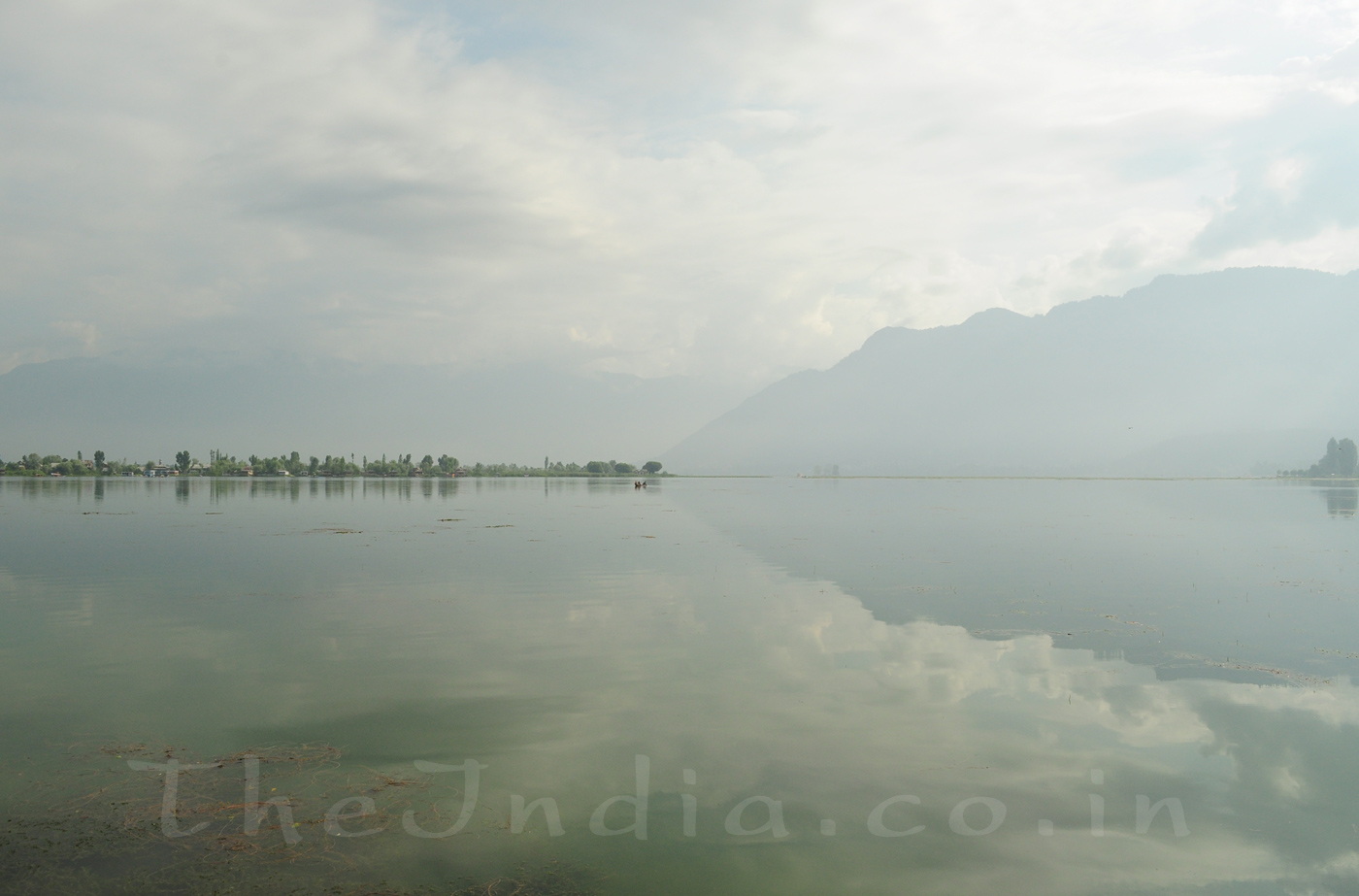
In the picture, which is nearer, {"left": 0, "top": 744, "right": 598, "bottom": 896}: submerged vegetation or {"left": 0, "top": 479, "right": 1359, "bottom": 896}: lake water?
{"left": 0, "top": 744, "right": 598, "bottom": 896}: submerged vegetation

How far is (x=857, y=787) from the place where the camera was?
11.2 metres

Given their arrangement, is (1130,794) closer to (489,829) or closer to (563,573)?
(489,829)

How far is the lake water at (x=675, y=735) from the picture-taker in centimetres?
916

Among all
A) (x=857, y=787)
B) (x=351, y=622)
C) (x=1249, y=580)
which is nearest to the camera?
(x=857, y=787)

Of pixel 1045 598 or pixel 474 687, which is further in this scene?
pixel 1045 598

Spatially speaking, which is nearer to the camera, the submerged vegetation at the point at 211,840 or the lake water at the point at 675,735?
the submerged vegetation at the point at 211,840

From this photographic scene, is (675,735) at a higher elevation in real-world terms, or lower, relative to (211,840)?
lower

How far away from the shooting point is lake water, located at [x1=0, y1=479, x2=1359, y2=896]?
9164mm

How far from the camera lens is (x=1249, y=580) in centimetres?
3138

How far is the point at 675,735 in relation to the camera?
13.2 meters

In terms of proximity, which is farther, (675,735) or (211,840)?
(675,735)

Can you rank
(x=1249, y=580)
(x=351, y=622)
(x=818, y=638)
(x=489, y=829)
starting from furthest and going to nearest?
(x=1249, y=580) < (x=351, y=622) < (x=818, y=638) < (x=489, y=829)

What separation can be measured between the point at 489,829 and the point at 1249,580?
34426 mm

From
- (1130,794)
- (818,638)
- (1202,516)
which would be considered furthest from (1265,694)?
(1202,516)
